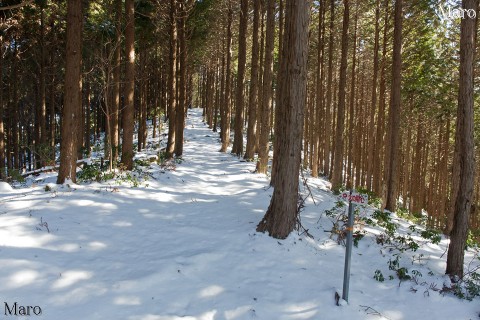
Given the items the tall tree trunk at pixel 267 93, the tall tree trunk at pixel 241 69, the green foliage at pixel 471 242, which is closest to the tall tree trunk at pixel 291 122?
the green foliage at pixel 471 242

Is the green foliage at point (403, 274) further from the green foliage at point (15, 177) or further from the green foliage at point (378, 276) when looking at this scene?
the green foliage at point (15, 177)

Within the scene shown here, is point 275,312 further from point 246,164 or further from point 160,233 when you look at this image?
point 246,164

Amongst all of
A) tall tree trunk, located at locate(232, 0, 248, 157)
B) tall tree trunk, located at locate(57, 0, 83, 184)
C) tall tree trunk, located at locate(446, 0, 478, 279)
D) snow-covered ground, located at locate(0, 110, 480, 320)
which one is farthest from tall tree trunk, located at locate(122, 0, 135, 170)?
tall tree trunk, located at locate(446, 0, 478, 279)

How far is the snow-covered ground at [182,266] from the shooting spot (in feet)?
13.1

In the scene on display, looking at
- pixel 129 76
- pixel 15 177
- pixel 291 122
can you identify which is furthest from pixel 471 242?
pixel 15 177

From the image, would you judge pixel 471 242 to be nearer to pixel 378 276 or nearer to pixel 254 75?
pixel 378 276

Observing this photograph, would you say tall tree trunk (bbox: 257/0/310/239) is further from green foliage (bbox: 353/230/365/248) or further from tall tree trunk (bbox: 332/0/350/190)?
tall tree trunk (bbox: 332/0/350/190)

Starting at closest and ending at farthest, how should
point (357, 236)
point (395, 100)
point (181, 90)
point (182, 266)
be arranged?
1. point (182, 266)
2. point (357, 236)
3. point (395, 100)
4. point (181, 90)

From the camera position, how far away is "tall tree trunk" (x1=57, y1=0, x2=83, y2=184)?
813 centimetres

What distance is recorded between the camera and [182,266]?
4871 millimetres

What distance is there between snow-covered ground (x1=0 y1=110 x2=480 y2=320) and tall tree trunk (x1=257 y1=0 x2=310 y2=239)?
1.25 feet

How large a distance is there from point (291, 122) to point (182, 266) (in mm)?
3139

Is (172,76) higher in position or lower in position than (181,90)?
higher

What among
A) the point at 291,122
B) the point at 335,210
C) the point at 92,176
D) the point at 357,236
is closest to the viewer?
the point at 291,122
